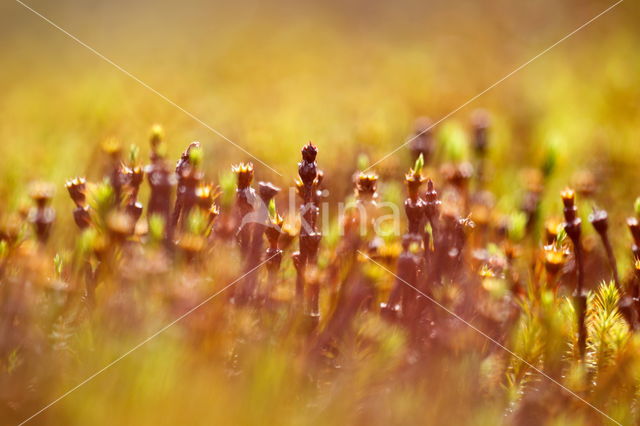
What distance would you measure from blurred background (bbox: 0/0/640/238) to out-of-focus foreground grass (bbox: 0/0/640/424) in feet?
0.04

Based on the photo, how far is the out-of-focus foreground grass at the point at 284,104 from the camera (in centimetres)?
82

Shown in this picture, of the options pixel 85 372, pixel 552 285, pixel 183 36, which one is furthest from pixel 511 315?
pixel 183 36

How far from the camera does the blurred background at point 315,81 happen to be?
174cm

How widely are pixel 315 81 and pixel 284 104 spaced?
0.42 m

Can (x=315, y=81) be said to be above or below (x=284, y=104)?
above

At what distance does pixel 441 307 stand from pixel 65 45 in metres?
3.11

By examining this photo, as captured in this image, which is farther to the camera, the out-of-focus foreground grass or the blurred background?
the blurred background

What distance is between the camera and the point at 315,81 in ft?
8.71

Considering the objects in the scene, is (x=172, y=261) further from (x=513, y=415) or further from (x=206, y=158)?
(x=206, y=158)

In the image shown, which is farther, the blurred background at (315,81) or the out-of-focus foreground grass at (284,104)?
the blurred background at (315,81)

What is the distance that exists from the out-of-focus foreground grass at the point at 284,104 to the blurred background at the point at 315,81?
0.01m

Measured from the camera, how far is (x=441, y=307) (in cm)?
92

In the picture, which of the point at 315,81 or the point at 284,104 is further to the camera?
A: the point at 315,81

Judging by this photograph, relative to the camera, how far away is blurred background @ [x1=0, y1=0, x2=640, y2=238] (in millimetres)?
1735
